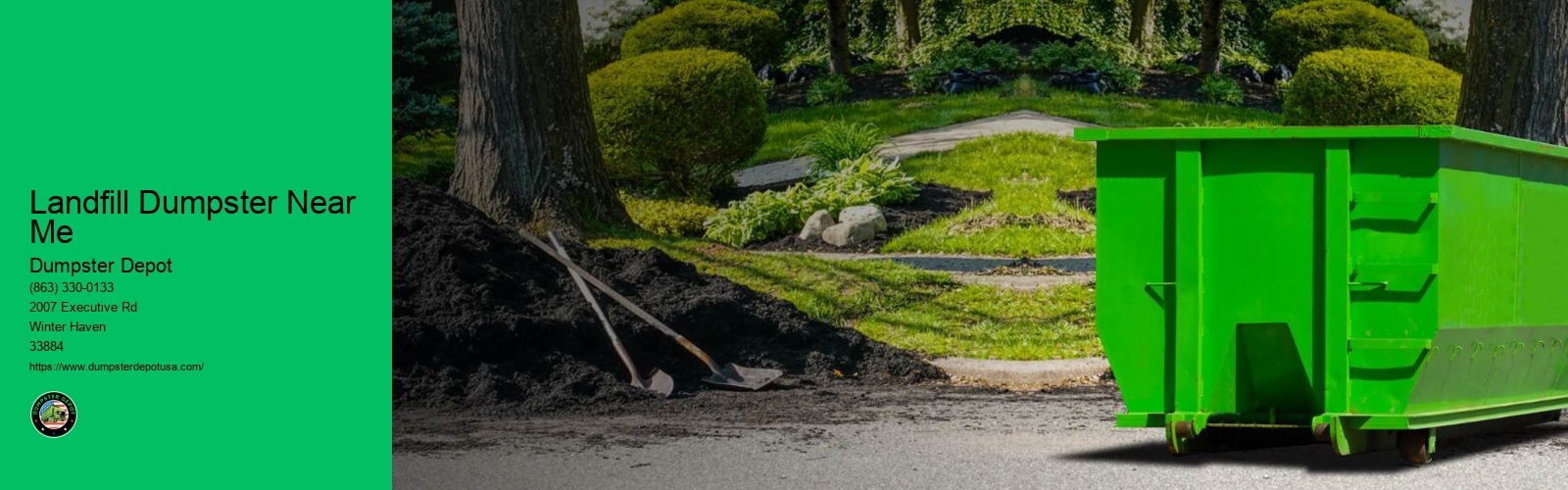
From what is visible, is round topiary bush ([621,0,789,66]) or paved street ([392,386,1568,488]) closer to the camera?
paved street ([392,386,1568,488])

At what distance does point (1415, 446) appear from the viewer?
19.2 ft

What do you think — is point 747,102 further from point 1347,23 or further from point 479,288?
point 1347,23

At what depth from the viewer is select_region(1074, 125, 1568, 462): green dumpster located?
5473mm

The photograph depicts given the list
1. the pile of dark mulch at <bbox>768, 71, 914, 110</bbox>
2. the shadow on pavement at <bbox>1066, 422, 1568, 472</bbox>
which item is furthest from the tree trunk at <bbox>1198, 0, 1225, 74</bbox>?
the shadow on pavement at <bbox>1066, 422, 1568, 472</bbox>

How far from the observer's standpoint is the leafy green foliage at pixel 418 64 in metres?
16.3

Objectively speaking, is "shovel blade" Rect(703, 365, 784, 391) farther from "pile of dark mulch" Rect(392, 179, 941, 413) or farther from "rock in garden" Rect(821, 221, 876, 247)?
"rock in garden" Rect(821, 221, 876, 247)

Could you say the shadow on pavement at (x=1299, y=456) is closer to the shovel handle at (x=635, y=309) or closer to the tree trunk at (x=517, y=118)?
the shovel handle at (x=635, y=309)

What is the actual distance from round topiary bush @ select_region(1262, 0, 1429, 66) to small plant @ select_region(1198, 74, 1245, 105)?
2.68 metres

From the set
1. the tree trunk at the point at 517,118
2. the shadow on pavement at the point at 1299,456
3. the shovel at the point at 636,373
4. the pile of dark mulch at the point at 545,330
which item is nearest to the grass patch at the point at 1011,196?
the tree trunk at the point at 517,118

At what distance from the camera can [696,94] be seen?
13.9 metres

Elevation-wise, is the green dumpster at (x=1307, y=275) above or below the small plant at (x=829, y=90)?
below

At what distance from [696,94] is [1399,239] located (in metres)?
9.05

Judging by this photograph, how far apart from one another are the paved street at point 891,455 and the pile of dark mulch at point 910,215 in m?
4.90

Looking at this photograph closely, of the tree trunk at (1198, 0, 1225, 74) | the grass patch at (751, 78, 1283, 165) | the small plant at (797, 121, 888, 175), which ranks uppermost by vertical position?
the tree trunk at (1198, 0, 1225, 74)
